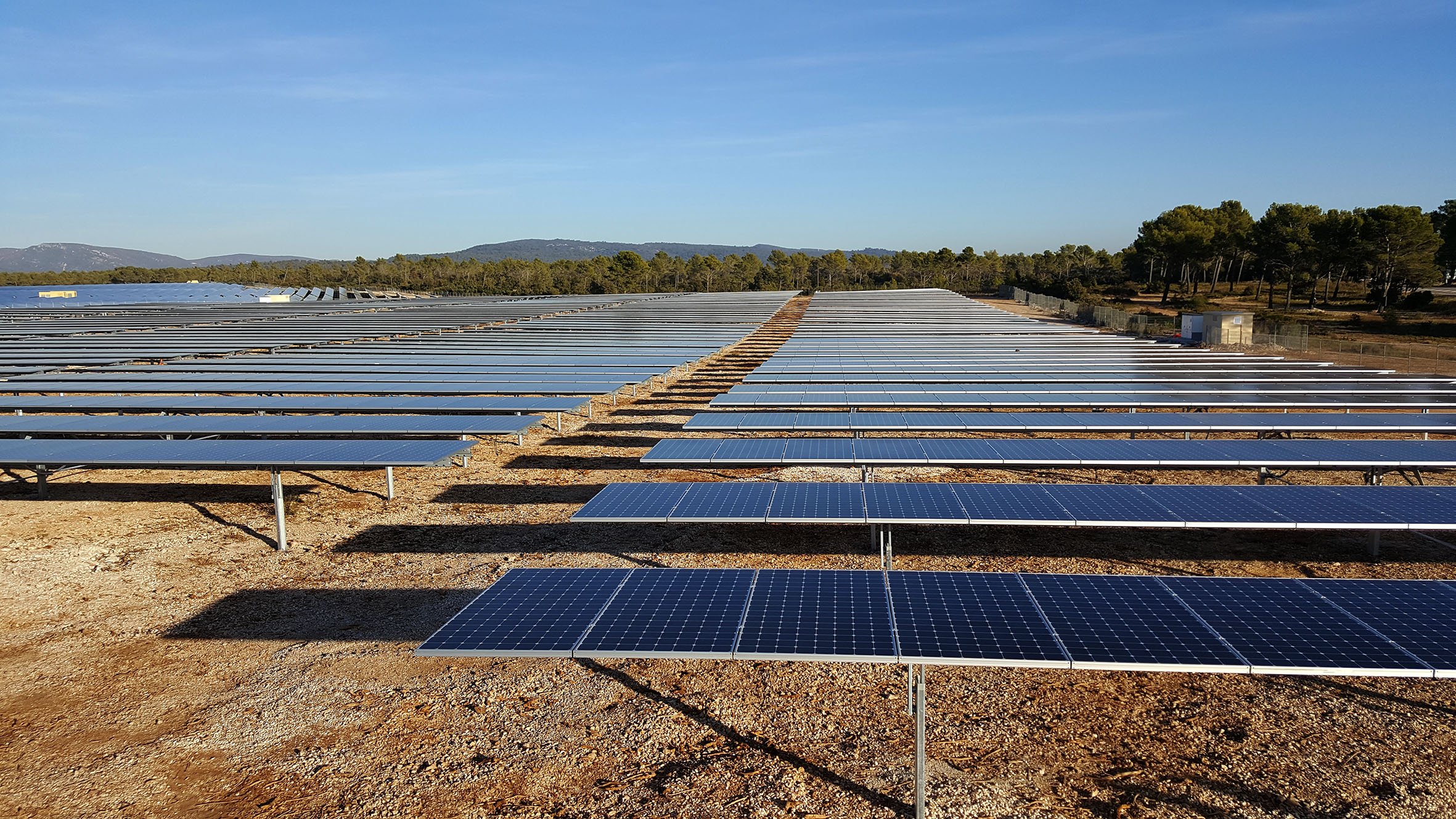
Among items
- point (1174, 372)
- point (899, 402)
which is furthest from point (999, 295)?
point (899, 402)

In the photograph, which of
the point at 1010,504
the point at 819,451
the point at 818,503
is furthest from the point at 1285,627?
the point at 819,451

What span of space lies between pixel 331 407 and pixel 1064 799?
1583 cm

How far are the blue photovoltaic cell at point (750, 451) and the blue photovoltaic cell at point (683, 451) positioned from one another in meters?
0.17

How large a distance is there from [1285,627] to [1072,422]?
9.54 m

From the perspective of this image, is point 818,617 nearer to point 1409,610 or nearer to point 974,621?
point 974,621

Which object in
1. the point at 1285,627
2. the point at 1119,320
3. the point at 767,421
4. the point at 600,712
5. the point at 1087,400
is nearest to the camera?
the point at 1285,627

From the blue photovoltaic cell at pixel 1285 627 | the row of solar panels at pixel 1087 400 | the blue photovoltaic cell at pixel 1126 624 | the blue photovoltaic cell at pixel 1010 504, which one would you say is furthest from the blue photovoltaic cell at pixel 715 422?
the blue photovoltaic cell at pixel 1285 627

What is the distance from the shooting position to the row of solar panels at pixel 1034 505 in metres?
9.55

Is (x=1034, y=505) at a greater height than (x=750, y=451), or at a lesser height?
lesser

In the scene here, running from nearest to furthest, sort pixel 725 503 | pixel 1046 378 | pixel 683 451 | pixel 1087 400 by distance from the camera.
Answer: pixel 725 503
pixel 683 451
pixel 1087 400
pixel 1046 378

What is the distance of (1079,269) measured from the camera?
125500 mm

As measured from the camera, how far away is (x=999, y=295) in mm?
105062

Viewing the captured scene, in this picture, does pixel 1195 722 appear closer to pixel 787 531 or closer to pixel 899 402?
pixel 787 531

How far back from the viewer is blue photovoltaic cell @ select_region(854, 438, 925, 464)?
1246cm
